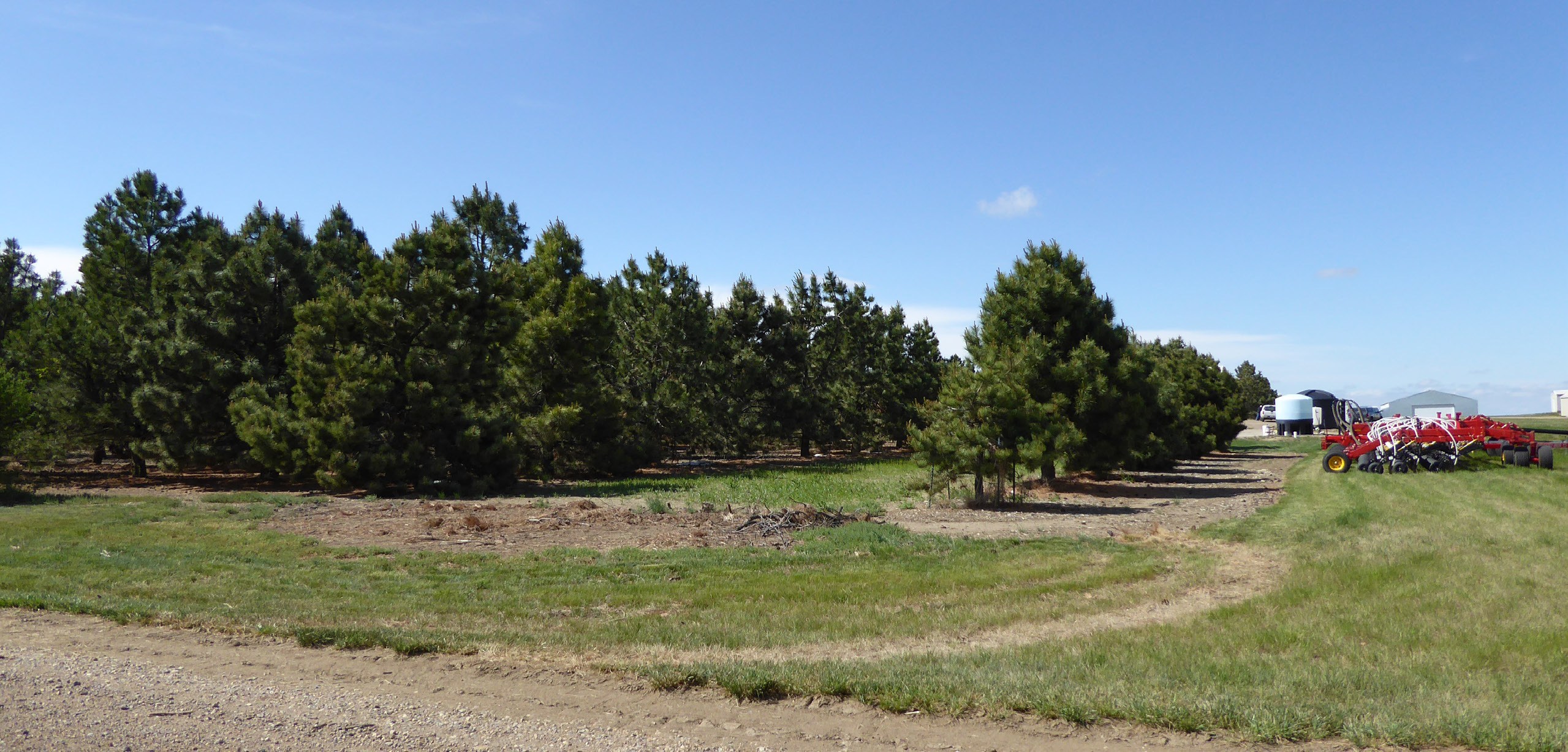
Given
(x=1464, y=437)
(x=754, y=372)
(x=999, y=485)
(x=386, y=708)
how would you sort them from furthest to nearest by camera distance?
(x=754, y=372)
(x=1464, y=437)
(x=999, y=485)
(x=386, y=708)

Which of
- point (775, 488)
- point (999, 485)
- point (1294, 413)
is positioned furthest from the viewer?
point (1294, 413)

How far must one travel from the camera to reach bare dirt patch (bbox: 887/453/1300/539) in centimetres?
1714

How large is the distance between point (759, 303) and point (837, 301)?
8396mm

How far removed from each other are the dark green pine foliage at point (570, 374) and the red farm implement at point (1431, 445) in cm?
2601

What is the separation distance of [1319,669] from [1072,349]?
20858 millimetres

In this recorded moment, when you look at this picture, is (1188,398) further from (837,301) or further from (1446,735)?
(1446,735)

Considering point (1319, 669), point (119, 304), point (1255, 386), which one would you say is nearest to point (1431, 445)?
point (1319, 669)

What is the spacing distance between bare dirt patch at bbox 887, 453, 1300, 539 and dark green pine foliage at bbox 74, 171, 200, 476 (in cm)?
2716

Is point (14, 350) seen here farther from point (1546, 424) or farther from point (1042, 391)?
point (1546, 424)

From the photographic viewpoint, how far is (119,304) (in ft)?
114

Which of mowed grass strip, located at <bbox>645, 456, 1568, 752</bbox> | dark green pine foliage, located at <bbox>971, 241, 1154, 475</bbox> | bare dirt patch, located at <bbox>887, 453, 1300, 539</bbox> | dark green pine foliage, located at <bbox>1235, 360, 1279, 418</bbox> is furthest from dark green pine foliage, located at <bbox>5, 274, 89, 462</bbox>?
dark green pine foliage, located at <bbox>1235, 360, 1279, 418</bbox>

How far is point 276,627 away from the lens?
787 centimetres

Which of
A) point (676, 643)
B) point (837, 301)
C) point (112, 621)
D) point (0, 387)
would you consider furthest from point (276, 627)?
point (837, 301)

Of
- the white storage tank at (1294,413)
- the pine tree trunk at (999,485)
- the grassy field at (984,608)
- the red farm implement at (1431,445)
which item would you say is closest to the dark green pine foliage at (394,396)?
the grassy field at (984,608)
